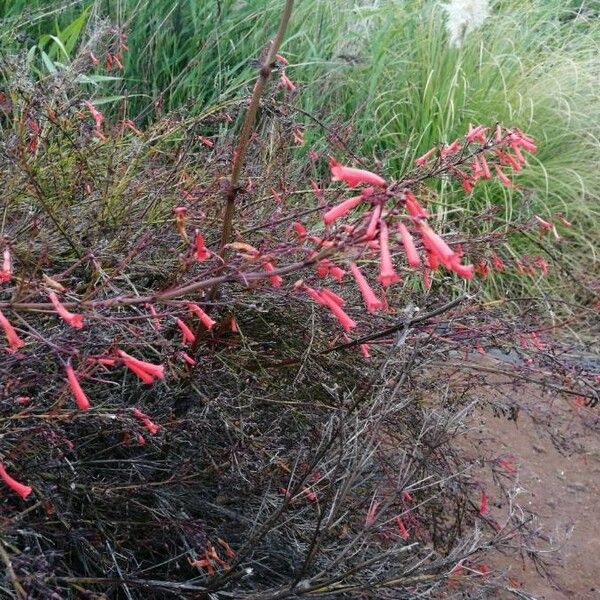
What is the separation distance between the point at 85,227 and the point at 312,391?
751mm

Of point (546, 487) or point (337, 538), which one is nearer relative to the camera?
point (337, 538)

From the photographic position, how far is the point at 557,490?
12.4 ft

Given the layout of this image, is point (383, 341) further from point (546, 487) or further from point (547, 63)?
point (547, 63)

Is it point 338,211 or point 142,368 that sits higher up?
point 338,211

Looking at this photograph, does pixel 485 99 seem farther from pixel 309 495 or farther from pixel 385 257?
pixel 385 257

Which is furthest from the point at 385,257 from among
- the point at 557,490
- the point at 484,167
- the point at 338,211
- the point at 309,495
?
the point at 557,490

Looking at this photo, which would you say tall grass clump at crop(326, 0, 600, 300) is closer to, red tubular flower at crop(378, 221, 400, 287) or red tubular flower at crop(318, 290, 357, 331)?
red tubular flower at crop(318, 290, 357, 331)

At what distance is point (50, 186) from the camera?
109 inches

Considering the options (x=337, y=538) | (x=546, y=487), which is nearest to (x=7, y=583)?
(x=337, y=538)

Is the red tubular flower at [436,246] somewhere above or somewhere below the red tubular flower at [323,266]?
above

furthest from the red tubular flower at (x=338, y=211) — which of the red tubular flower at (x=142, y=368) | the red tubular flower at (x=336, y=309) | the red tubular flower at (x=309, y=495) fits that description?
the red tubular flower at (x=309, y=495)

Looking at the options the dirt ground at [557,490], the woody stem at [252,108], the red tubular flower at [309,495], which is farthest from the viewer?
the dirt ground at [557,490]

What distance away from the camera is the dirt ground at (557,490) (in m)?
3.13

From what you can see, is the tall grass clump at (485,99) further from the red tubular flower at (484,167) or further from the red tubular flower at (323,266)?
the red tubular flower at (323,266)
